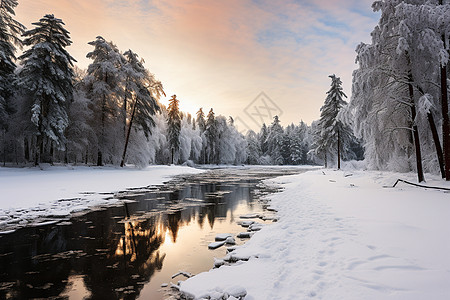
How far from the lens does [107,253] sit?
559 centimetres

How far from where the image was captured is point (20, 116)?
21.2 m

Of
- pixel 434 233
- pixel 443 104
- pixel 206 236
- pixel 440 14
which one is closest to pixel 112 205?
pixel 206 236

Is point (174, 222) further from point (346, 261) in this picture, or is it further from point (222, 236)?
point (346, 261)

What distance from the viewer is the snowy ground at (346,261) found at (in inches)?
135

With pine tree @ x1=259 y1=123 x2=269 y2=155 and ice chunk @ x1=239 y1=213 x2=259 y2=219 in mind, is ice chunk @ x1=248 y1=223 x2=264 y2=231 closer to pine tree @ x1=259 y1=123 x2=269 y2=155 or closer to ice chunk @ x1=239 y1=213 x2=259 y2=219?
ice chunk @ x1=239 y1=213 x2=259 y2=219

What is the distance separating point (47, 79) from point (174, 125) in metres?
28.7

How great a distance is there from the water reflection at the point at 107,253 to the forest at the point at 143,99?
419 inches

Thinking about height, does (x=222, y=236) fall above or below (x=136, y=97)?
below

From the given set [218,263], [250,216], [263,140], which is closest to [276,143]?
[263,140]

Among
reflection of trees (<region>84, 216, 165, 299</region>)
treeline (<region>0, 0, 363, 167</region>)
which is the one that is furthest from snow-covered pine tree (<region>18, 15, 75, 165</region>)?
reflection of trees (<region>84, 216, 165, 299</region>)

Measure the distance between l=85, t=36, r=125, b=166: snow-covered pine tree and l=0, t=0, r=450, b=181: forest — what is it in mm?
113

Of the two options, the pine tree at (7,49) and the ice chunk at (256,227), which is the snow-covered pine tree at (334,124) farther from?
the pine tree at (7,49)

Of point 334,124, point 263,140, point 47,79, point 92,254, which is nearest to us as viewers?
point 92,254

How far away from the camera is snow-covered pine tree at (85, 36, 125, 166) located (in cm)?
2727
